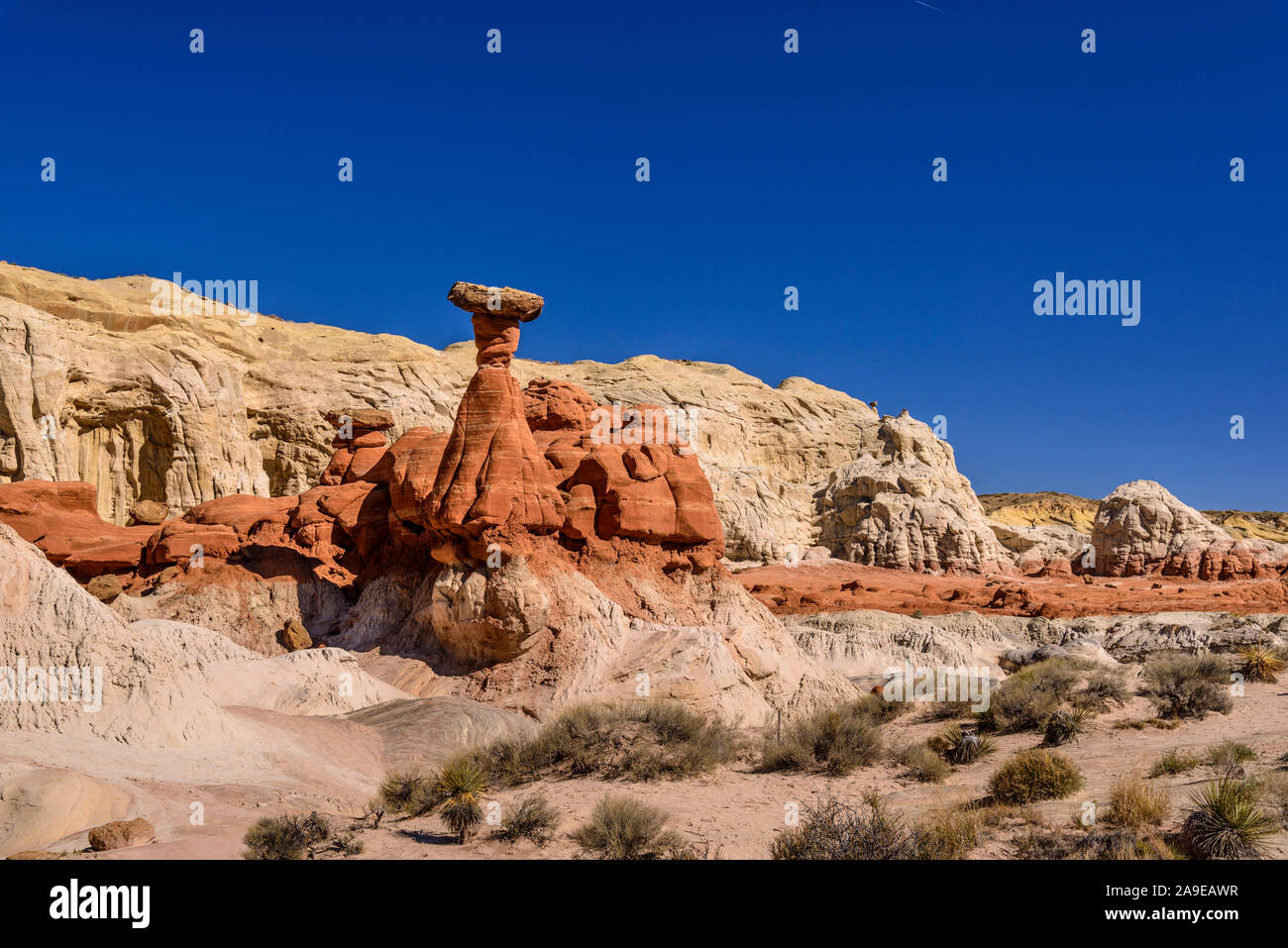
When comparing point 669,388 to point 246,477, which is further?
point 669,388

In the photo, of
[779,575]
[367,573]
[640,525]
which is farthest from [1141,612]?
[367,573]

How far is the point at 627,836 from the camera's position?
7.07 m

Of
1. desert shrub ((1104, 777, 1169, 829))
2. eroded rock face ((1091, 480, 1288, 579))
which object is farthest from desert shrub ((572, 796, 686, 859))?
eroded rock face ((1091, 480, 1288, 579))

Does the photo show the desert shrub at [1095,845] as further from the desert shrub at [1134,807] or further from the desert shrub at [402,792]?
the desert shrub at [402,792]

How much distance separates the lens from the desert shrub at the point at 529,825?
762 cm

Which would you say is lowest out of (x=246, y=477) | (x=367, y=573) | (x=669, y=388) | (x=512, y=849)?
(x=512, y=849)

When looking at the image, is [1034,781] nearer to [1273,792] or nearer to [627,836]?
[1273,792]

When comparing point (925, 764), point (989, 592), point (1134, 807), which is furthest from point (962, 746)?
point (989, 592)

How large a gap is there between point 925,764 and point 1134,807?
3.11 m

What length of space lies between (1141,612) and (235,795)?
87.0 ft

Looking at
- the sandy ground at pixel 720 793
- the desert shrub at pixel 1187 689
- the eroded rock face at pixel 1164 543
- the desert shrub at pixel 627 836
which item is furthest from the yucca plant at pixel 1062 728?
the eroded rock face at pixel 1164 543

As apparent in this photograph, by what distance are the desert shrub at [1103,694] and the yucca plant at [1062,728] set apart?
25.3 inches
